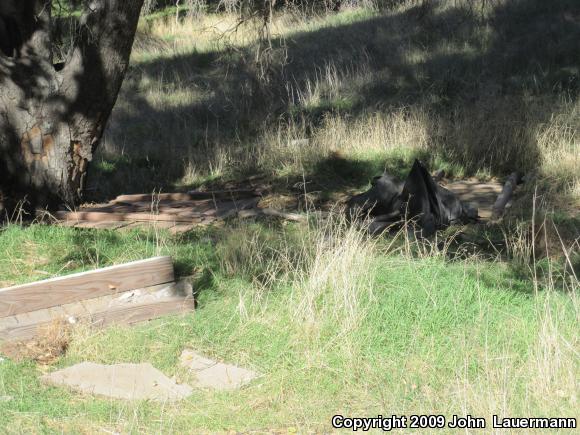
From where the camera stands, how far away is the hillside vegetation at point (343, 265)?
414cm

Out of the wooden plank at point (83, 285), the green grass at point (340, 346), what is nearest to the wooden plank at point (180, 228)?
the green grass at point (340, 346)

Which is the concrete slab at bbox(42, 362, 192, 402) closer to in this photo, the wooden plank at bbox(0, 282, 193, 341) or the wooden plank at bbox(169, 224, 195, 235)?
the wooden plank at bbox(0, 282, 193, 341)

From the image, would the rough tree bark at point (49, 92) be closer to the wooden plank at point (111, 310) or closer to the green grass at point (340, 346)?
the green grass at point (340, 346)

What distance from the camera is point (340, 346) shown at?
182 inches

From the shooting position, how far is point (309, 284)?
5066 millimetres

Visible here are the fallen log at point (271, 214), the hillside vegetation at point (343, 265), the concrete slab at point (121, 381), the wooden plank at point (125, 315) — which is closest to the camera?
the hillside vegetation at point (343, 265)

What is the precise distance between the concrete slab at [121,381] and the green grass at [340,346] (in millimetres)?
73

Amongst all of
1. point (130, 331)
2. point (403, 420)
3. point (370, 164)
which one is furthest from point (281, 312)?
point (370, 164)

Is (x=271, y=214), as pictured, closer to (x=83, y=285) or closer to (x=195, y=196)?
(x=195, y=196)

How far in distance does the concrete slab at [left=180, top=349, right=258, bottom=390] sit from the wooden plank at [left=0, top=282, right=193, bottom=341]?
0.61 m

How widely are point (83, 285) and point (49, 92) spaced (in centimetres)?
342

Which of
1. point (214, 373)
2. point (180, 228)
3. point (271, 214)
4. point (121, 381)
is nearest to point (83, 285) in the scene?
point (121, 381)

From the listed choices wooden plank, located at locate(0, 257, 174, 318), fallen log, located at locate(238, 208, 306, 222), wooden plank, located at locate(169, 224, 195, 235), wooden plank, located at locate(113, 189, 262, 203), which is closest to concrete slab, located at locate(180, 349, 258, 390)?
wooden plank, located at locate(0, 257, 174, 318)

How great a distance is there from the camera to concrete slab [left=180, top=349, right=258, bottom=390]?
442 cm
